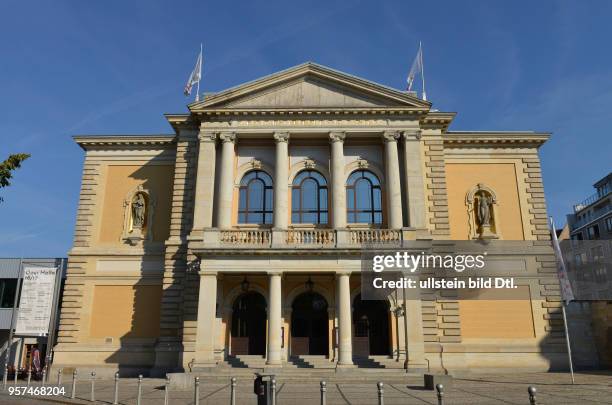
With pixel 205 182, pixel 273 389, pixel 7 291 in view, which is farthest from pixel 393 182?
pixel 7 291

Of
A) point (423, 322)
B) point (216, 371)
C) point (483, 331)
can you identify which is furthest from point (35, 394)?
point (483, 331)

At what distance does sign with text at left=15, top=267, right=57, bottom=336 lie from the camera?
20958 millimetres

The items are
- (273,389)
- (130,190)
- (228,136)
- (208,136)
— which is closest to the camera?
(273,389)

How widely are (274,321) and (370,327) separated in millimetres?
5975

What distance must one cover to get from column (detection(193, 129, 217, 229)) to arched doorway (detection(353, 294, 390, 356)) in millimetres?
9545

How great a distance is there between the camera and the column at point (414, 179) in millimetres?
26266

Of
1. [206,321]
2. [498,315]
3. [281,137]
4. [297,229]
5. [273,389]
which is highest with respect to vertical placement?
[281,137]

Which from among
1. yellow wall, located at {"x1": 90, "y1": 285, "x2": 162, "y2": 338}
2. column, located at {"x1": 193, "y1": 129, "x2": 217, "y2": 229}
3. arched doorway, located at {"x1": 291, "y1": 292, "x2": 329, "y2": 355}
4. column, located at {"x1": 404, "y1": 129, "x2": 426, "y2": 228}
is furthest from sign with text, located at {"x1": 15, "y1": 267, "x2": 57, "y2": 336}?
column, located at {"x1": 404, "y1": 129, "x2": 426, "y2": 228}

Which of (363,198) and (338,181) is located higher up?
(338,181)

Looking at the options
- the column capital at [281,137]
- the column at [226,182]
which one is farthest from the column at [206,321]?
the column capital at [281,137]

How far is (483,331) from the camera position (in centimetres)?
2681

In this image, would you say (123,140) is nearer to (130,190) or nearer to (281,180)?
(130,190)

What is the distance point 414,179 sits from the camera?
27.1 m

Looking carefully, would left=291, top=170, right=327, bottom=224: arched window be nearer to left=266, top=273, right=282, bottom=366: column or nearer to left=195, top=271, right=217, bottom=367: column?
left=266, top=273, right=282, bottom=366: column
